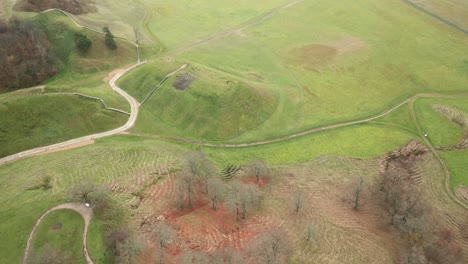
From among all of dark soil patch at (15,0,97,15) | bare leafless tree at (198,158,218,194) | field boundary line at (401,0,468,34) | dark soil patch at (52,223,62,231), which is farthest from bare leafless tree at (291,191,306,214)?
field boundary line at (401,0,468,34)

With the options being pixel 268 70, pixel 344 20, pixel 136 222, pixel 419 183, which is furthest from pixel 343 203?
pixel 344 20

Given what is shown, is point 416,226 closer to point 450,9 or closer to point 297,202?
point 297,202

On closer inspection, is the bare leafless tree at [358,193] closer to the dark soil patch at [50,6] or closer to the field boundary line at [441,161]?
the field boundary line at [441,161]

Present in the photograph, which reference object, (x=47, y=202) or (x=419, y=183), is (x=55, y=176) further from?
(x=419, y=183)

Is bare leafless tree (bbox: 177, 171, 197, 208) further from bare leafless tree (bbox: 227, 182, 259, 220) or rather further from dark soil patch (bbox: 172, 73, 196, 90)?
dark soil patch (bbox: 172, 73, 196, 90)

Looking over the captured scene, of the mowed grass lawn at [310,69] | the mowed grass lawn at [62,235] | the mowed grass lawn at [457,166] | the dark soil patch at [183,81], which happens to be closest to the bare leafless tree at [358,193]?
the mowed grass lawn at [457,166]

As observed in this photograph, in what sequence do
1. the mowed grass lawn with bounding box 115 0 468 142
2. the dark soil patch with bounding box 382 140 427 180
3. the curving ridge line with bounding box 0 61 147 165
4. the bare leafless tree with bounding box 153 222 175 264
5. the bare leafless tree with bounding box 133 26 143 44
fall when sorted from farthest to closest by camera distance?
1. the bare leafless tree with bounding box 133 26 143 44
2. the mowed grass lawn with bounding box 115 0 468 142
3. the dark soil patch with bounding box 382 140 427 180
4. the curving ridge line with bounding box 0 61 147 165
5. the bare leafless tree with bounding box 153 222 175 264
